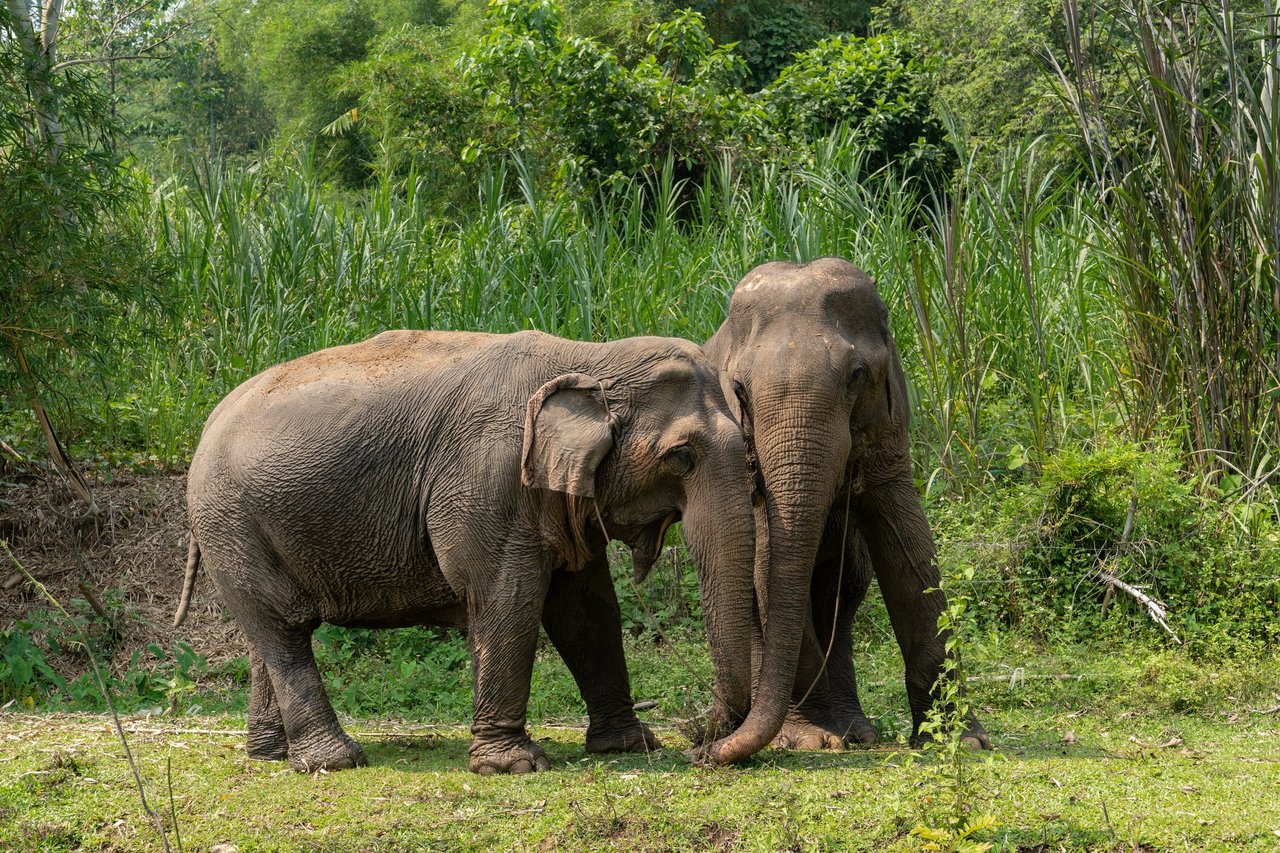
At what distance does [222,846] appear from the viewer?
4.61 m

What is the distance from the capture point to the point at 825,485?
17.4 feet

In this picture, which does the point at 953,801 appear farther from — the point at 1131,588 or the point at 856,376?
the point at 1131,588

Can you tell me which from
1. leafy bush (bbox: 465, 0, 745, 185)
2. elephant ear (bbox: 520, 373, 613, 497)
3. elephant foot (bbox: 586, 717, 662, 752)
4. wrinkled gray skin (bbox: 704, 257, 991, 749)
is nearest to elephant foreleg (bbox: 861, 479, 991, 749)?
wrinkled gray skin (bbox: 704, 257, 991, 749)

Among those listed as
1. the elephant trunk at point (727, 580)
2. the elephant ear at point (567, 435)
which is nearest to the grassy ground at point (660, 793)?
the elephant trunk at point (727, 580)

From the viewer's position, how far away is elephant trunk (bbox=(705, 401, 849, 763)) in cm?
515

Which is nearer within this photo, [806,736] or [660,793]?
[660,793]

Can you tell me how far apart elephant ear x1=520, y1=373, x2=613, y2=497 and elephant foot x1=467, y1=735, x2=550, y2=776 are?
3.16ft

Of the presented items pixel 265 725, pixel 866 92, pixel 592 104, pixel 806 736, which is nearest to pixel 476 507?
pixel 265 725

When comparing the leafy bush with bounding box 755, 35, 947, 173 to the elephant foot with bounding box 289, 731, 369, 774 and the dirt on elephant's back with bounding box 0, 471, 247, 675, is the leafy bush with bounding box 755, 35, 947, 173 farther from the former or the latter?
the elephant foot with bounding box 289, 731, 369, 774

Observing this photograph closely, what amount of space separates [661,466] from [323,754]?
5.54ft

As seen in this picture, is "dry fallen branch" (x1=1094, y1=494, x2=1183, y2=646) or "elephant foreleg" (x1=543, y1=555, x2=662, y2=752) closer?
"elephant foreleg" (x1=543, y1=555, x2=662, y2=752)

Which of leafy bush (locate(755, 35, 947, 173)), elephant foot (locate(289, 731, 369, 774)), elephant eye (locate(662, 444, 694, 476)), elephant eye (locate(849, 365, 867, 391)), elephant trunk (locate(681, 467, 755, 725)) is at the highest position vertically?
leafy bush (locate(755, 35, 947, 173))

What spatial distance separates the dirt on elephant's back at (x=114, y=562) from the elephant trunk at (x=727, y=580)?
13.9ft

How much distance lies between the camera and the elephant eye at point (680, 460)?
205 inches
